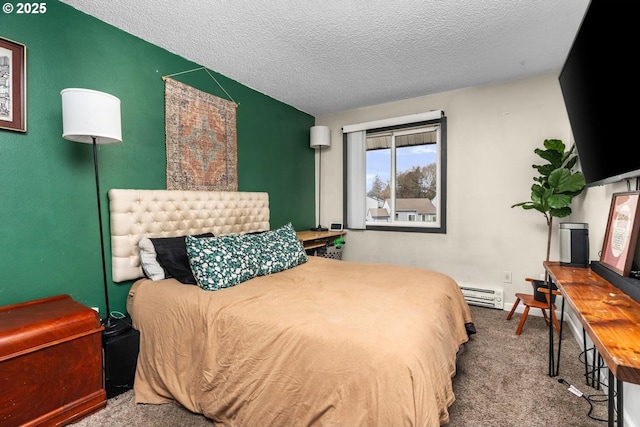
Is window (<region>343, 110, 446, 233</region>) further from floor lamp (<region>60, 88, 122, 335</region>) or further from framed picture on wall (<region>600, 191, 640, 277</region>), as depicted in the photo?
floor lamp (<region>60, 88, 122, 335</region>)

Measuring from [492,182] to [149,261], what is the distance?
358cm

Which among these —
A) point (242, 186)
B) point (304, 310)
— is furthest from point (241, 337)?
point (242, 186)

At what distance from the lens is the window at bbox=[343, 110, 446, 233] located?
12.6ft

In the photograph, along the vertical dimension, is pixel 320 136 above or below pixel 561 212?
above

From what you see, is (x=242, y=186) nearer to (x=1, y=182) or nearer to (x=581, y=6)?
(x=1, y=182)

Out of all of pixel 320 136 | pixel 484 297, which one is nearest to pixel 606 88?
pixel 484 297

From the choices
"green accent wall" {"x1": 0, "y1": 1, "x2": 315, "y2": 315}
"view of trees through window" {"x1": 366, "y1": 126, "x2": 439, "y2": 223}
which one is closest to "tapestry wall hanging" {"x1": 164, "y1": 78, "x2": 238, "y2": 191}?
"green accent wall" {"x1": 0, "y1": 1, "x2": 315, "y2": 315}

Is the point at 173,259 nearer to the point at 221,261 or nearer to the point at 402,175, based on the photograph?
the point at 221,261

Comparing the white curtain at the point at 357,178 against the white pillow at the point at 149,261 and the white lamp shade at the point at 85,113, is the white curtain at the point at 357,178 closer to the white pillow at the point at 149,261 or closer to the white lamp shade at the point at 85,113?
the white pillow at the point at 149,261

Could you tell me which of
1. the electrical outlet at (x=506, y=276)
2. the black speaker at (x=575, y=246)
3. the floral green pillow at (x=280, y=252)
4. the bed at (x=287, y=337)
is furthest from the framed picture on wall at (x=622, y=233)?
the floral green pillow at (x=280, y=252)

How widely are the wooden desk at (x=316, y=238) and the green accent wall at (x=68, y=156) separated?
171 cm

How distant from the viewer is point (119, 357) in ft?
6.12

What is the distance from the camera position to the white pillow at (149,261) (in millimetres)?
2232

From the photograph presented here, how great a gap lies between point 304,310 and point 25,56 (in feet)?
7.51
